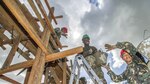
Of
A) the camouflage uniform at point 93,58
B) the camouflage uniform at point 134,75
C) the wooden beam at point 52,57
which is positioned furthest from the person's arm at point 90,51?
the wooden beam at point 52,57

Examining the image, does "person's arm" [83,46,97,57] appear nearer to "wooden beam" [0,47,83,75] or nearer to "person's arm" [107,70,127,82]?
"person's arm" [107,70,127,82]

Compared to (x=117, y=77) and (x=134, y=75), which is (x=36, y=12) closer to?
(x=117, y=77)

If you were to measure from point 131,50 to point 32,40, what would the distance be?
365cm

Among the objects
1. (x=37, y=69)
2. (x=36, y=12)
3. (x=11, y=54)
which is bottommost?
(x=37, y=69)

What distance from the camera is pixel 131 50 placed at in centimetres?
772

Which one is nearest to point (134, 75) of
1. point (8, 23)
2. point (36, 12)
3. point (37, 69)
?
point (37, 69)

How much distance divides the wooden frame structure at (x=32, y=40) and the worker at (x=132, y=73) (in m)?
2.17

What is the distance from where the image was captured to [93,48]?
9188 mm

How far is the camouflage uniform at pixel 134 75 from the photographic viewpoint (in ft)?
23.1

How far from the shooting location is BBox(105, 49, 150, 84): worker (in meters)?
7.04

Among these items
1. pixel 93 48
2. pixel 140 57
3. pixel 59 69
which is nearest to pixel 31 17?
pixel 59 69

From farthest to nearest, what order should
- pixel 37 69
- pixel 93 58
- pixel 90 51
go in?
pixel 90 51, pixel 93 58, pixel 37 69

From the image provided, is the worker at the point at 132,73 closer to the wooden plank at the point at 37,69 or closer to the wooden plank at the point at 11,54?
the wooden plank at the point at 37,69

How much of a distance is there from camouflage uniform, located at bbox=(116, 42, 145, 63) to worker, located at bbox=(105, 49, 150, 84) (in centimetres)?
11
